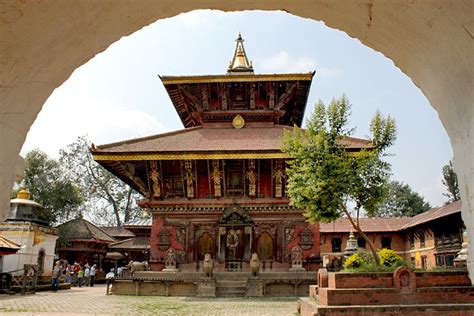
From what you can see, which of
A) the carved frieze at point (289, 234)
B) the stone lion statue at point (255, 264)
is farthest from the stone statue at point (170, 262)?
the carved frieze at point (289, 234)

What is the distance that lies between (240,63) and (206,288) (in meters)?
15.4

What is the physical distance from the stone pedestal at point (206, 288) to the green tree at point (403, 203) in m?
48.7

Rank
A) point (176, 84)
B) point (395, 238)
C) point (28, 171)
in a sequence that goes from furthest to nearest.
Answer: point (395, 238)
point (28, 171)
point (176, 84)

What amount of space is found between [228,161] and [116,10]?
17.8 metres

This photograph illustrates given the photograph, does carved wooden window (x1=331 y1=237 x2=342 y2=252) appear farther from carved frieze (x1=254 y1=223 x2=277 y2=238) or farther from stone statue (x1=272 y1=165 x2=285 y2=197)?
stone statue (x1=272 y1=165 x2=285 y2=197)

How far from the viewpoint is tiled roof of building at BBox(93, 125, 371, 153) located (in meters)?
19.8

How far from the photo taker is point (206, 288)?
17828 mm

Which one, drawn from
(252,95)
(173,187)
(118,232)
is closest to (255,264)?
(173,187)

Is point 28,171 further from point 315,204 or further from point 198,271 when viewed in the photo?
point 315,204

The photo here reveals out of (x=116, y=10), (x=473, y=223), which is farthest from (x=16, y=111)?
(x=473, y=223)

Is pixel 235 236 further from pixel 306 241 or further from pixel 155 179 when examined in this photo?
pixel 155 179

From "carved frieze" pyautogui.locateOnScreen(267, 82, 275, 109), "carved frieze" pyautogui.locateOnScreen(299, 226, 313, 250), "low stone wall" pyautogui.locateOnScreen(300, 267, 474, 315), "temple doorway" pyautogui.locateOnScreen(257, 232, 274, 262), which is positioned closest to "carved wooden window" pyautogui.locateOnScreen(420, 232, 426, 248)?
"carved frieze" pyautogui.locateOnScreen(299, 226, 313, 250)

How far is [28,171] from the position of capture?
118 ft

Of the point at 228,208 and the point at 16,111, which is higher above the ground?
the point at 228,208
